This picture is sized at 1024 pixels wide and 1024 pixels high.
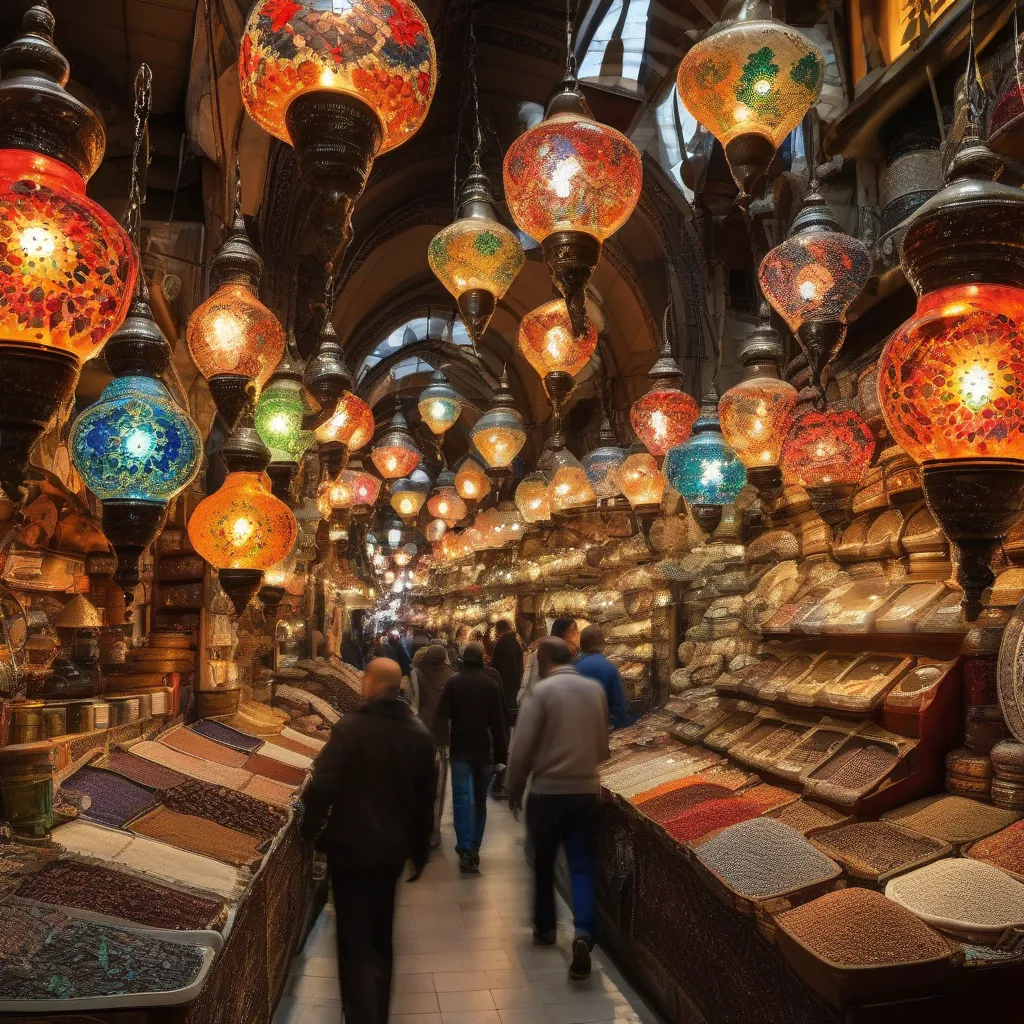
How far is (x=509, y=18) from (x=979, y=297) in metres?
6.24

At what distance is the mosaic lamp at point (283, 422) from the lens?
13.5ft

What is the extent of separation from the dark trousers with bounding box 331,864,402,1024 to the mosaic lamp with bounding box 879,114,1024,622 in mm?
1668

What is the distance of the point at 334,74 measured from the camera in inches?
74.3

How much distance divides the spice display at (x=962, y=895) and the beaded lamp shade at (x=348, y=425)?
3694 mm

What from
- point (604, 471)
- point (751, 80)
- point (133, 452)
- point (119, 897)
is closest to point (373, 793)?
point (119, 897)

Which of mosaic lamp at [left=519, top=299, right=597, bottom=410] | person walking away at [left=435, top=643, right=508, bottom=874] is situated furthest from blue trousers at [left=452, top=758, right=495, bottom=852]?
mosaic lamp at [left=519, top=299, right=597, bottom=410]

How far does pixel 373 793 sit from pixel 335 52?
1.83m

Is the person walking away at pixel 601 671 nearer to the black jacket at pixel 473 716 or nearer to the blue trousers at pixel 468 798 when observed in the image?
the black jacket at pixel 473 716

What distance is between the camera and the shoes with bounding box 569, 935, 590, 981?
3266mm

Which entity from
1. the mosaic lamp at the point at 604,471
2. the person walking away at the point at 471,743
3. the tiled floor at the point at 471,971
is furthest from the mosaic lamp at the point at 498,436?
the tiled floor at the point at 471,971

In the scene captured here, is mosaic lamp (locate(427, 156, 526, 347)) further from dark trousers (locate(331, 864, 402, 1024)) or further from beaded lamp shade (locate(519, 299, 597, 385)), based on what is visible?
dark trousers (locate(331, 864, 402, 1024))

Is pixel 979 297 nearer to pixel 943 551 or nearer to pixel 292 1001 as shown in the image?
pixel 943 551

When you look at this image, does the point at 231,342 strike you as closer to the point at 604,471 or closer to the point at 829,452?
the point at 829,452

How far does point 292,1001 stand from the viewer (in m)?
3.10
